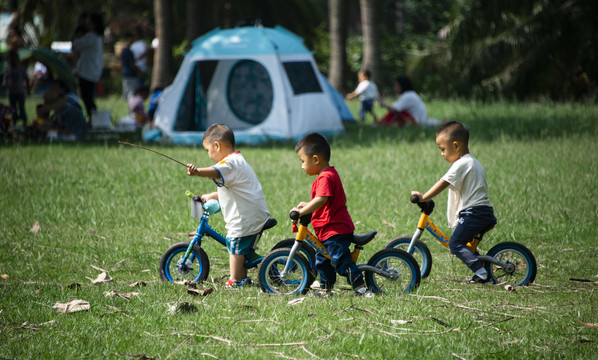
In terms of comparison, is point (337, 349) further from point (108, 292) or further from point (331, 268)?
point (108, 292)

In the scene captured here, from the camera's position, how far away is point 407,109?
48.7ft

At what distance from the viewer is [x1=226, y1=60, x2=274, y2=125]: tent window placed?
13844mm

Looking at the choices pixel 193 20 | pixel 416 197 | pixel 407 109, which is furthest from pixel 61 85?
pixel 416 197

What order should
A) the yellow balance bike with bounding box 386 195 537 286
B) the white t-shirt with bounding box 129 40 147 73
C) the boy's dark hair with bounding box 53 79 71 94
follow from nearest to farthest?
the yellow balance bike with bounding box 386 195 537 286, the boy's dark hair with bounding box 53 79 71 94, the white t-shirt with bounding box 129 40 147 73

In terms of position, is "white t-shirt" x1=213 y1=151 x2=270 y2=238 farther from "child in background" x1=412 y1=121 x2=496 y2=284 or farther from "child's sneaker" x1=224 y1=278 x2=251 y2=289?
"child in background" x1=412 y1=121 x2=496 y2=284

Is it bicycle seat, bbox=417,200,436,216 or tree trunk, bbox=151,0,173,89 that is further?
tree trunk, bbox=151,0,173,89

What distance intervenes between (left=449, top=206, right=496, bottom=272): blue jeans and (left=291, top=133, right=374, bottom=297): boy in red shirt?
0.84 metres

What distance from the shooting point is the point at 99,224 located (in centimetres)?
722

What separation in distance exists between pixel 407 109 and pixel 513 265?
1001 centimetres

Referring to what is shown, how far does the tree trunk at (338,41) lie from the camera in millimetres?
20875

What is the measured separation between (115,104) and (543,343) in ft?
63.9

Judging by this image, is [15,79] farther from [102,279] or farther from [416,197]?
[416,197]

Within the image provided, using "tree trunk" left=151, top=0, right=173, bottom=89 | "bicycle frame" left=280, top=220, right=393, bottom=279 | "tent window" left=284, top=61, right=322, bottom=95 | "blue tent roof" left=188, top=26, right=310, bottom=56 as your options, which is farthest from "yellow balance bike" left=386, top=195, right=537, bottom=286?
"tree trunk" left=151, top=0, right=173, bottom=89

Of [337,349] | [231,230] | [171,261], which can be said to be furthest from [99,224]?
[337,349]
